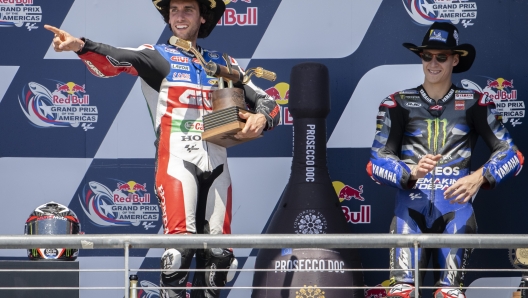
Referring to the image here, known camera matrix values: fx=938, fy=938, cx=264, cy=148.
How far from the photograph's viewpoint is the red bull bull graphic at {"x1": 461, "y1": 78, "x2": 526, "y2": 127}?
4.82 metres

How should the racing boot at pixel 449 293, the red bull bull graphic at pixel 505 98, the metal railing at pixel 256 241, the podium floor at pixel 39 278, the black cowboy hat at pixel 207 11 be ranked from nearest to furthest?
the metal railing at pixel 256 241 → the podium floor at pixel 39 278 → the racing boot at pixel 449 293 → the black cowboy hat at pixel 207 11 → the red bull bull graphic at pixel 505 98

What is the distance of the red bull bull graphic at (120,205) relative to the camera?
4.86m

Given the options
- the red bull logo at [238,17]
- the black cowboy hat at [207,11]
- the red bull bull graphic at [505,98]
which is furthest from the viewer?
the red bull logo at [238,17]

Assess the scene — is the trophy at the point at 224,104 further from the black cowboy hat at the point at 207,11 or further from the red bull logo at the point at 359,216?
the red bull logo at the point at 359,216

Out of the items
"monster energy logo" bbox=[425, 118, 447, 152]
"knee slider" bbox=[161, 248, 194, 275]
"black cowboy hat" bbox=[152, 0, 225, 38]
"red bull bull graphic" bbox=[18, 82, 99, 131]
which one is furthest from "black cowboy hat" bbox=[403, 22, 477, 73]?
"red bull bull graphic" bbox=[18, 82, 99, 131]

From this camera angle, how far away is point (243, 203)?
A: 4.87 m

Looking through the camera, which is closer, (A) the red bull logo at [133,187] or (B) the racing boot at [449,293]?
(B) the racing boot at [449,293]

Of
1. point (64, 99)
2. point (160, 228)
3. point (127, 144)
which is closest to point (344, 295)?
point (160, 228)

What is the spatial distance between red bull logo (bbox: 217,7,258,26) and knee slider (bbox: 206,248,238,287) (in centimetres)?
157

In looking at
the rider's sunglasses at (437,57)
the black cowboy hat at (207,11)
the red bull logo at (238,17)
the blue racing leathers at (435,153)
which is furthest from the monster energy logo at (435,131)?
the red bull logo at (238,17)

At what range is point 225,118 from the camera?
148 inches

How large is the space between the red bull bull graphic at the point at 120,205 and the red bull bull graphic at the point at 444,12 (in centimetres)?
169

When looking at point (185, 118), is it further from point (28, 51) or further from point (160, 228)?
point (28, 51)

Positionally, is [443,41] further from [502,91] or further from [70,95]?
[70,95]
